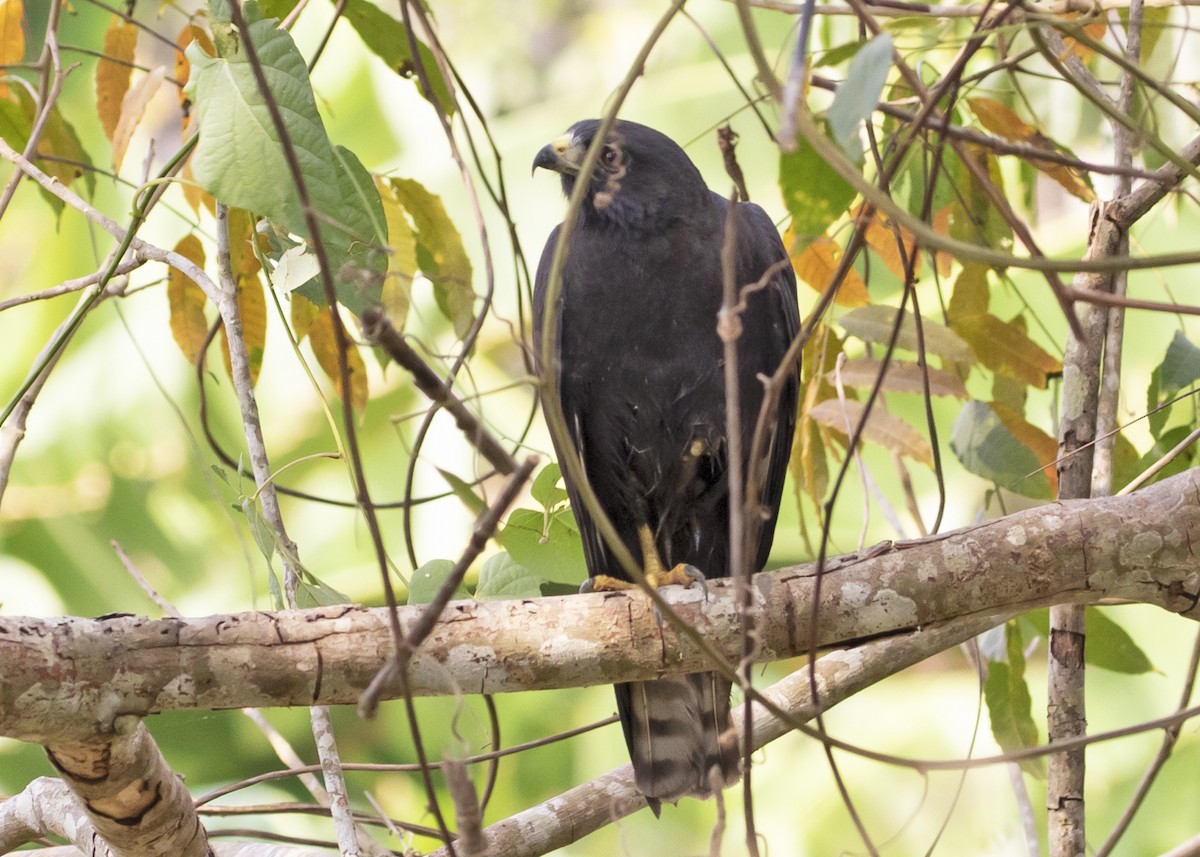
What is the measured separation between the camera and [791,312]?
10.8ft

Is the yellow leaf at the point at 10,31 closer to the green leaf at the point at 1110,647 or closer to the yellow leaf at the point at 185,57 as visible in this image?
the yellow leaf at the point at 185,57

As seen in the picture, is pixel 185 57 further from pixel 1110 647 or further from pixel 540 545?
pixel 1110 647

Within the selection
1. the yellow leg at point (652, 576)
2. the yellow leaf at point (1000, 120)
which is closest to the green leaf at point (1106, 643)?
the yellow leg at point (652, 576)

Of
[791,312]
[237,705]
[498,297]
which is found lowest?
[237,705]

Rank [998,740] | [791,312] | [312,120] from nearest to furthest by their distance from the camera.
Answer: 1. [312,120]
2. [998,740]
3. [791,312]

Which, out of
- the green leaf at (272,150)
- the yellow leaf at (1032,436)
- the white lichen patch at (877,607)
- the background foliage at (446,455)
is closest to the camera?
the green leaf at (272,150)

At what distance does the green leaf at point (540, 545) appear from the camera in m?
2.49

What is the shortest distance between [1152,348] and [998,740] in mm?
3368

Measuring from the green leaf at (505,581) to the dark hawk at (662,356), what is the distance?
2.03 feet

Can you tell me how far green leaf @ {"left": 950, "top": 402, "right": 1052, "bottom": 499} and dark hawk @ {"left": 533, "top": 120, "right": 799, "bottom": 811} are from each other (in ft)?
1.82

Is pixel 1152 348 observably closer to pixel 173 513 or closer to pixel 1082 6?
pixel 1082 6

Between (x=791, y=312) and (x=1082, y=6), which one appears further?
(x=791, y=312)

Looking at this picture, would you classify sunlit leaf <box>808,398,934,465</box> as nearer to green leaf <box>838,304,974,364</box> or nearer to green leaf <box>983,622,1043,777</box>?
green leaf <box>838,304,974,364</box>

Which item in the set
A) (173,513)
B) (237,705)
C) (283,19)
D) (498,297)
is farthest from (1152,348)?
(173,513)
